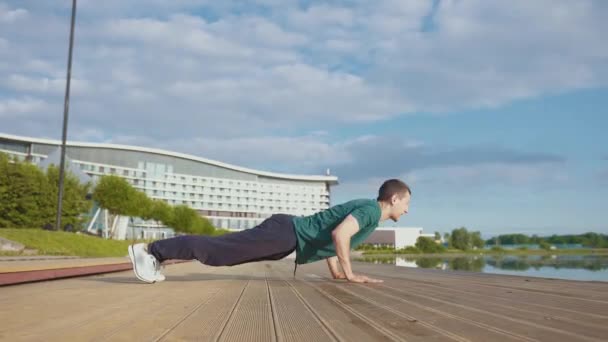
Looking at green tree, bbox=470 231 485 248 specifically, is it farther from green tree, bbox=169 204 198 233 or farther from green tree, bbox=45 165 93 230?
green tree, bbox=45 165 93 230

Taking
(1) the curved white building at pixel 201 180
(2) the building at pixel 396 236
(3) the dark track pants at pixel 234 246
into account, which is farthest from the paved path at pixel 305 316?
(2) the building at pixel 396 236

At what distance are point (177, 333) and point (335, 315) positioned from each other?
28.1 inches

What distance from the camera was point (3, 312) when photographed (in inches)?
84.9

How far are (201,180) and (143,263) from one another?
118 meters

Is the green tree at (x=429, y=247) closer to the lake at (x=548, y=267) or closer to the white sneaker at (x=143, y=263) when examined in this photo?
the lake at (x=548, y=267)

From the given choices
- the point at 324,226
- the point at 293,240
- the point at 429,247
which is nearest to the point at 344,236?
the point at 324,226

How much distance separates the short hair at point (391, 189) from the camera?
3.89 metres

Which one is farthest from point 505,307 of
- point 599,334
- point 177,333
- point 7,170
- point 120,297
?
point 7,170

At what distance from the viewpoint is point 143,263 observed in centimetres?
387

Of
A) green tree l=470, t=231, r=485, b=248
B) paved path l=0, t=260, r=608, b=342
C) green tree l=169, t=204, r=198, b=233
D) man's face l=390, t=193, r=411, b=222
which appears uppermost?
green tree l=169, t=204, r=198, b=233

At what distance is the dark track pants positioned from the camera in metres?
3.69

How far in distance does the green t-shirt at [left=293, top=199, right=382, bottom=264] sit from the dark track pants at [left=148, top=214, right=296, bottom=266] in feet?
0.28

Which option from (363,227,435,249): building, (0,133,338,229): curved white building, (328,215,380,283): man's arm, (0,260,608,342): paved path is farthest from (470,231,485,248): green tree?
(0,260,608,342): paved path

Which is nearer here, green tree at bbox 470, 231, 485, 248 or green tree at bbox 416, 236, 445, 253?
green tree at bbox 416, 236, 445, 253
